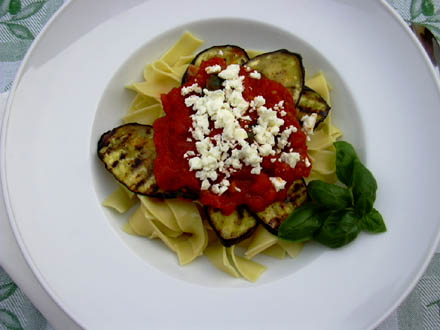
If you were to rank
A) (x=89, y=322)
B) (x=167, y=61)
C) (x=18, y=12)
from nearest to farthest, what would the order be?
1. (x=89, y=322)
2. (x=167, y=61)
3. (x=18, y=12)

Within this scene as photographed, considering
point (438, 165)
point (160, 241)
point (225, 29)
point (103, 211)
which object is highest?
point (225, 29)

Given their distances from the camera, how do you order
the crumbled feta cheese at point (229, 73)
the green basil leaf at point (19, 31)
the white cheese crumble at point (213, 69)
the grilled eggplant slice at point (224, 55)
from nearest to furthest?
the crumbled feta cheese at point (229, 73) < the white cheese crumble at point (213, 69) < the grilled eggplant slice at point (224, 55) < the green basil leaf at point (19, 31)

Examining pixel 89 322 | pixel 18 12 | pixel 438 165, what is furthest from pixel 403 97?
pixel 18 12

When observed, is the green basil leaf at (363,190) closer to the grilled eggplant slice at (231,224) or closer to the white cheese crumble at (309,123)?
the white cheese crumble at (309,123)

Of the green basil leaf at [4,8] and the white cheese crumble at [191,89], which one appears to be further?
the green basil leaf at [4,8]

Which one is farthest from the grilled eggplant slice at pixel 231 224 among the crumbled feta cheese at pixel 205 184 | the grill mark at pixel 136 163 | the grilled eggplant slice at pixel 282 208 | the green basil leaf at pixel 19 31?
the green basil leaf at pixel 19 31

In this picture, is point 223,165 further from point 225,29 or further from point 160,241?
point 225,29

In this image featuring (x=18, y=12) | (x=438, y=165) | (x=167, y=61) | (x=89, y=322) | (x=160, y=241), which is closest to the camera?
(x=89, y=322)
